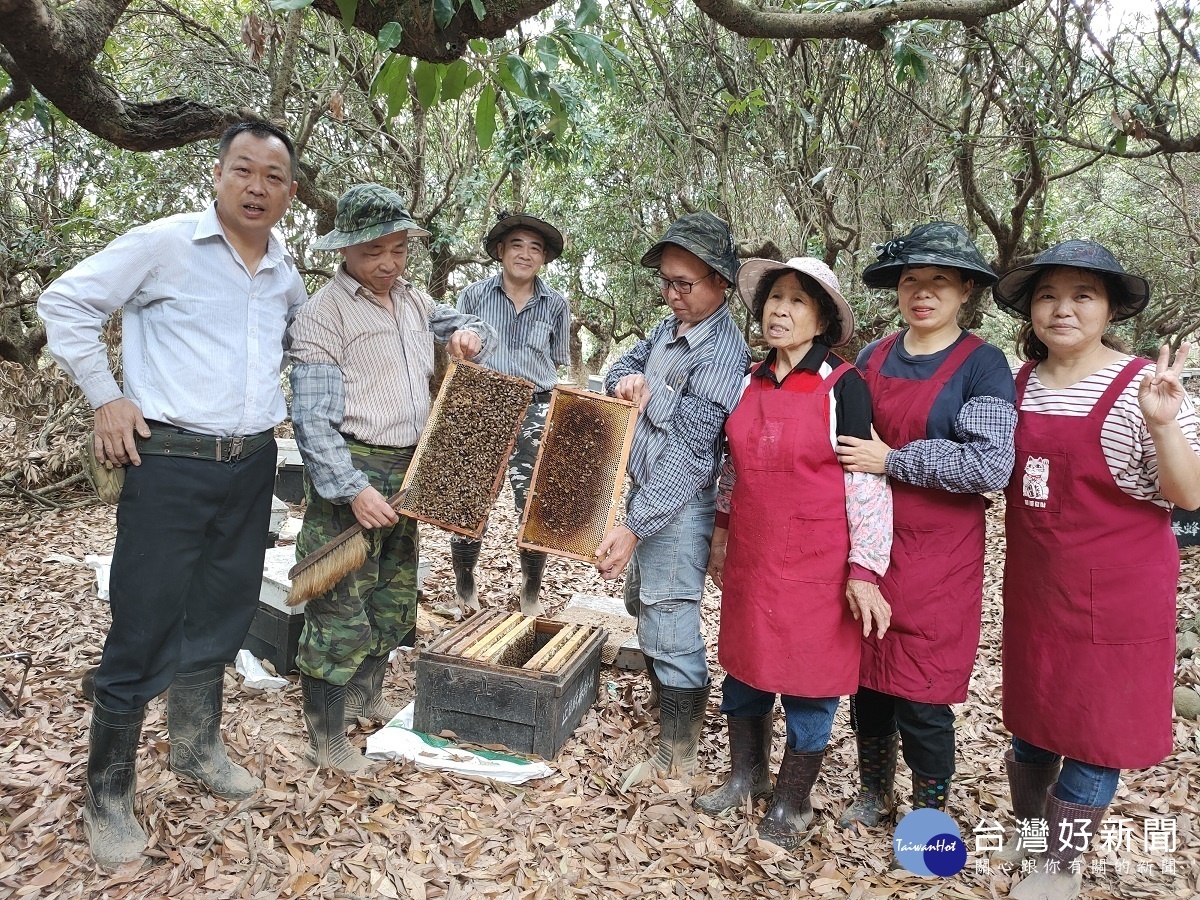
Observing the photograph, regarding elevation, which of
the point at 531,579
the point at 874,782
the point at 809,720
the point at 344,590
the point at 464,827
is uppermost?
the point at 344,590

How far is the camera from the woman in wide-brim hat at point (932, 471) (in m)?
2.68

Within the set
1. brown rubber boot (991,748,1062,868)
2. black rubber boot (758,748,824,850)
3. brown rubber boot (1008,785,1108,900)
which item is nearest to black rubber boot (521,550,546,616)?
Result: black rubber boot (758,748,824,850)

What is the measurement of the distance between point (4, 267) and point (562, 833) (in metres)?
8.22

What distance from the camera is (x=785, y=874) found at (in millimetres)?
2871

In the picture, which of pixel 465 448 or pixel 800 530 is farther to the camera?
pixel 465 448

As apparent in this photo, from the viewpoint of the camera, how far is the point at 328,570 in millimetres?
3072

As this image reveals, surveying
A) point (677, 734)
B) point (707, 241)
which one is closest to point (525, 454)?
point (677, 734)

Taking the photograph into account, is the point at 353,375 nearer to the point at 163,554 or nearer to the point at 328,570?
the point at 328,570

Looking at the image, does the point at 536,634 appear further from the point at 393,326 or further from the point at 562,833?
the point at 393,326

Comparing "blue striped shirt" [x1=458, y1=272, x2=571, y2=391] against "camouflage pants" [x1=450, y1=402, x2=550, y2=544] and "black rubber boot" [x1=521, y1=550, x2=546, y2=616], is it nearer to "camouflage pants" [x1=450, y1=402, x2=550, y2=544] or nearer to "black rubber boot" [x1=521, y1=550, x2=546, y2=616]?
"camouflage pants" [x1=450, y1=402, x2=550, y2=544]

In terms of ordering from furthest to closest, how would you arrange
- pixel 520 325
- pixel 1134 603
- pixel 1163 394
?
pixel 520 325, pixel 1134 603, pixel 1163 394

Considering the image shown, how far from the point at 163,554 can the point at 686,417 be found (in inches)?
78.3

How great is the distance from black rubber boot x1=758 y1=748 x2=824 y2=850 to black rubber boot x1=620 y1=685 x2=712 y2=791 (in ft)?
1.62

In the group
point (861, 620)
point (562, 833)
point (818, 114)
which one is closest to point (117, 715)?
point (562, 833)
